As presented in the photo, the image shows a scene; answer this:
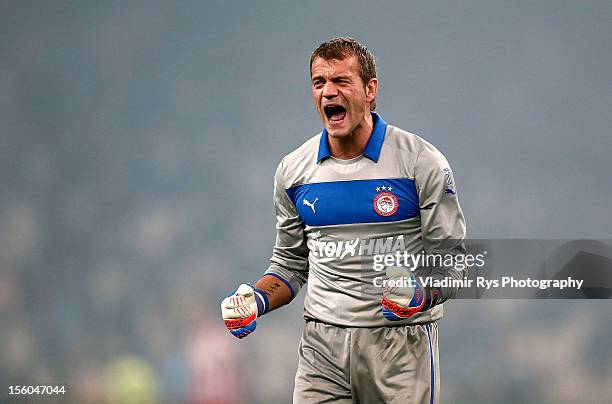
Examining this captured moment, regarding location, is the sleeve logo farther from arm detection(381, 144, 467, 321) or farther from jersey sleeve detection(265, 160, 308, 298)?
jersey sleeve detection(265, 160, 308, 298)

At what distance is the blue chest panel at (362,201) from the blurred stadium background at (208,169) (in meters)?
2.65

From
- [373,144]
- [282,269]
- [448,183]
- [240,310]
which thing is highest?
[373,144]

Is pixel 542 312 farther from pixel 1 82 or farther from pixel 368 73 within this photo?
pixel 1 82

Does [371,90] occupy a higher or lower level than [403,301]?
higher

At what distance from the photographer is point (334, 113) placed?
2.86 meters

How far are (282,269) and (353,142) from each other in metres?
0.51

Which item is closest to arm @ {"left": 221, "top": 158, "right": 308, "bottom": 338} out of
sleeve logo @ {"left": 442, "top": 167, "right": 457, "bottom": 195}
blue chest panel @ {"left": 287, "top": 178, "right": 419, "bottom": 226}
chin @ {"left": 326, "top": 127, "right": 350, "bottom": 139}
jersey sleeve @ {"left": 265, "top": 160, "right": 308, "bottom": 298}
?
jersey sleeve @ {"left": 265, "top": 160, "right": 308, "bottom": 298}

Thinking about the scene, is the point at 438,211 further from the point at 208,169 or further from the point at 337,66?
the point at 208,169

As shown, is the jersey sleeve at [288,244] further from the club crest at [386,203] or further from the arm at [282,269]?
the club crest at [386,203]

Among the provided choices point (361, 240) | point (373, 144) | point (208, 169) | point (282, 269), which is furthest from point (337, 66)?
point (208, 169)

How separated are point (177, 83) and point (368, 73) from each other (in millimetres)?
2909

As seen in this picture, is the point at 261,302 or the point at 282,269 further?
the point at 282,269

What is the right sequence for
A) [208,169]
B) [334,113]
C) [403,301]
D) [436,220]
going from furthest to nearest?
[208,169] < [334,113] < [436,220] < [403,301]

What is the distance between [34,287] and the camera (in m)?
5.79
